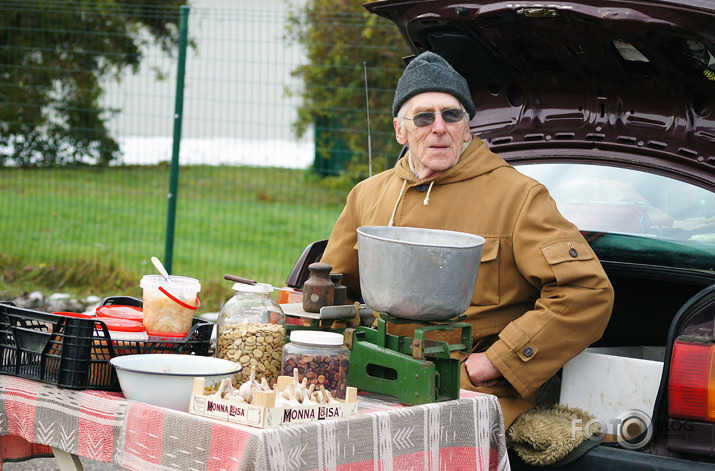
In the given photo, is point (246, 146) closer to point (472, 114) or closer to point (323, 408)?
point (472, 114)

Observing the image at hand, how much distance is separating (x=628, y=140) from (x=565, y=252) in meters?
0.59

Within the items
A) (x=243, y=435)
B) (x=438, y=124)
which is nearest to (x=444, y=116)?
(x=438, y=124)

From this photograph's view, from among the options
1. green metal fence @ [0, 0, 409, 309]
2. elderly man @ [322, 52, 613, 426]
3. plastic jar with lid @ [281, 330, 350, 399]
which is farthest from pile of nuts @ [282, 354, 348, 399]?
green metal fence @ [0, 0, 409, 309]

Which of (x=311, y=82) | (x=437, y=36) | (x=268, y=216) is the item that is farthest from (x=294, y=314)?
(x=268, y=216)

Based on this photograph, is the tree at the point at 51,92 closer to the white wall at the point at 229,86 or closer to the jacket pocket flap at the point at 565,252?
the white wall at the point at 229,86

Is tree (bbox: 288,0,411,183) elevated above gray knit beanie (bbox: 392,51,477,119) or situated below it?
above

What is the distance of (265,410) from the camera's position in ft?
5.95

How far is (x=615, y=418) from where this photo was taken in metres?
2.66

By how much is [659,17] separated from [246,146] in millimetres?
5211

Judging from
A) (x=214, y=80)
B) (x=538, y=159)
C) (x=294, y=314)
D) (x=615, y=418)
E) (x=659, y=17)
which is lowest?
(x=615, y=418)

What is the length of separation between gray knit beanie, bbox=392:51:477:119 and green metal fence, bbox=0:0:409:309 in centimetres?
329

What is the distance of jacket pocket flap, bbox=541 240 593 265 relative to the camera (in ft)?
8.98

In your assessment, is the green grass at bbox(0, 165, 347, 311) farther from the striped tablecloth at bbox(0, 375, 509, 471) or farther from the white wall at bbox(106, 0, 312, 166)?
the striped tablecloth at bbox(0, 375, 509, 471)

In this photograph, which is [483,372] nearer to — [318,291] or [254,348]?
[318,291]
